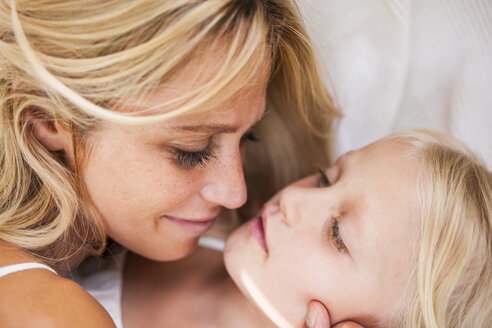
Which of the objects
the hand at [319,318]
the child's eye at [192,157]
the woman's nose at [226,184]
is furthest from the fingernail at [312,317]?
the child's eye at [192,157]

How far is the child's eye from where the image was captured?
1234 millimetres

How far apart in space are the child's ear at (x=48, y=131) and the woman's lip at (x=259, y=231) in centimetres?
58

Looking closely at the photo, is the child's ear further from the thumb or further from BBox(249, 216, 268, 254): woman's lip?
the thumb

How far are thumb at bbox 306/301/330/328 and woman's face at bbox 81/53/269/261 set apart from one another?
1.13 feet

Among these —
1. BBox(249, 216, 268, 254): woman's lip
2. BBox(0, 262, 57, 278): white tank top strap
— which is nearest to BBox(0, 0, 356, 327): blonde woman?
BBox(0, 262, 57, 278): white tank top strap

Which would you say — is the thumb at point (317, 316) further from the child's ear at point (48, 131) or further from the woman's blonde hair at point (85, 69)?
the child's ear at point (48, 131)

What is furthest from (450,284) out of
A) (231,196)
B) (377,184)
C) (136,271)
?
(136,271)

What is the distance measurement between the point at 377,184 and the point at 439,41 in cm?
80

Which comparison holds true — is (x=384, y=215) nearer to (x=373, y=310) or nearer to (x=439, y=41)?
(x=373, y=310)

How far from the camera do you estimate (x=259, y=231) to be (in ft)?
4.81

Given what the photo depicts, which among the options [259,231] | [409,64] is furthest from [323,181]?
[409,64]

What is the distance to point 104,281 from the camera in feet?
5.32

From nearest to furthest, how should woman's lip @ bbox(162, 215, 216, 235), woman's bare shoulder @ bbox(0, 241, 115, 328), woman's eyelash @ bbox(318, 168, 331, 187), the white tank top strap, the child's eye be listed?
woman's bare shoulder @ bbox(0, 241, 115, 328)
the white tank top strap
the child's eye
woman's lip @ bbox(162, 215, 216, 235)
woman's eyelash @ bbox(318, 168, 331, 187)

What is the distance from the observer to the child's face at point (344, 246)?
127 centimetres
